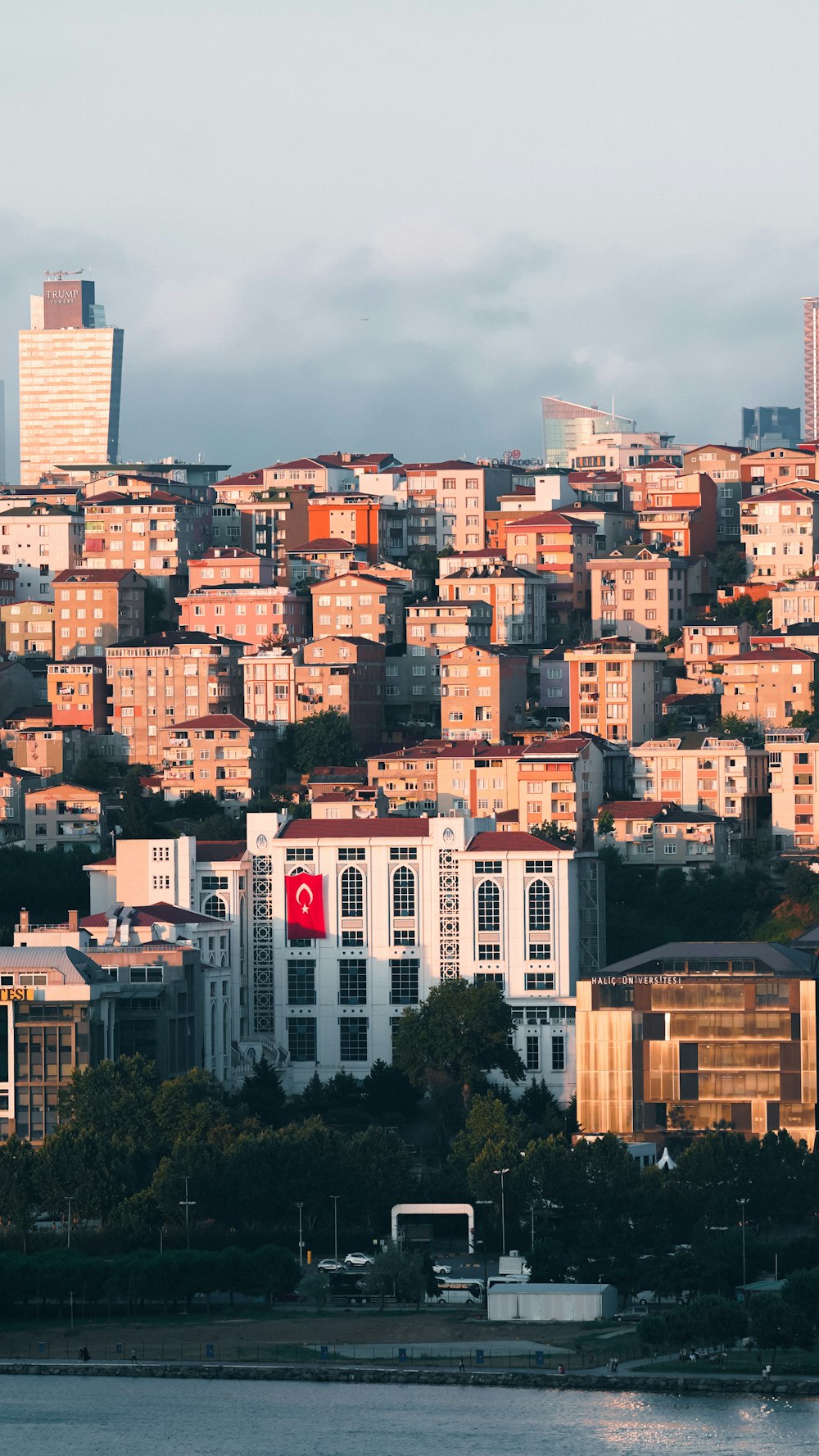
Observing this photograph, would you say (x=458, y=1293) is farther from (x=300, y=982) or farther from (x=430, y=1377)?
(x=300, y=982)

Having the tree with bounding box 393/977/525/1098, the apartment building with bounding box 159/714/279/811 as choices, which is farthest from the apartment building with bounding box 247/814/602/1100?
the apartment building with bounding box 159/714/279/811

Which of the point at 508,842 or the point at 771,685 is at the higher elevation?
the point at 771,685

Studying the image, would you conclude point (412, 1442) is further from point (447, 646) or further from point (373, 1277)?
point (447, 646)

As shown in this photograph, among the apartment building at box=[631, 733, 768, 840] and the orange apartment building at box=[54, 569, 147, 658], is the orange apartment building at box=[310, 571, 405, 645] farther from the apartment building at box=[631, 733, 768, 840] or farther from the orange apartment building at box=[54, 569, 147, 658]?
the apartment building at box=[631, 733, 768, 840]

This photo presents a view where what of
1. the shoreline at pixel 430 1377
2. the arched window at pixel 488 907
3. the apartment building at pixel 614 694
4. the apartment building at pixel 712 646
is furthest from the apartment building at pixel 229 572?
the shoreline at pixel 430 1377

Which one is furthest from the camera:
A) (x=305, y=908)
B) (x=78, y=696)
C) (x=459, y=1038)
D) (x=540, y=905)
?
(x=78, y=696)

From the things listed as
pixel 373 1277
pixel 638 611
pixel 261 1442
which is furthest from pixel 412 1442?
pixel 638 611

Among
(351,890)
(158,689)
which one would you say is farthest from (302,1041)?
(158,689)
